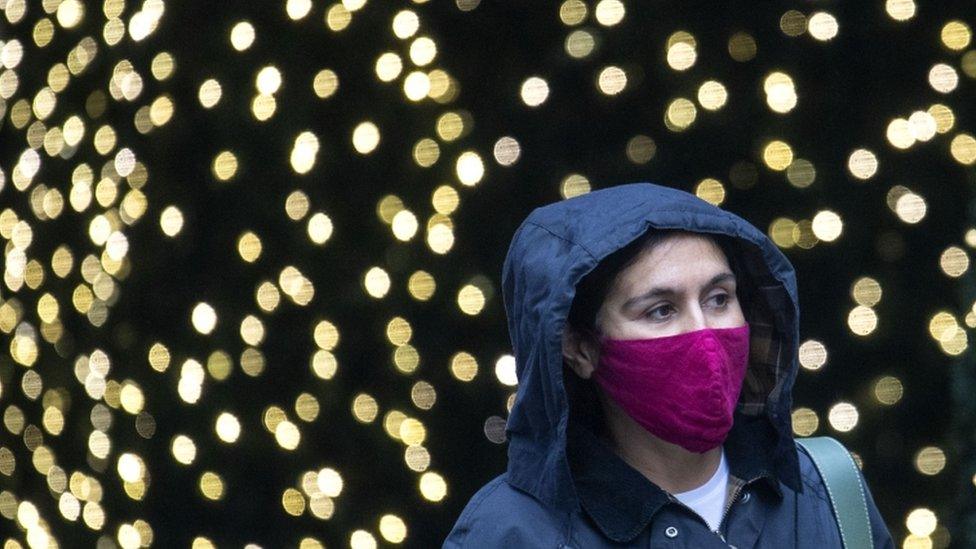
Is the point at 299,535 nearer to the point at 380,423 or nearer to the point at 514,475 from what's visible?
the point at 380,423

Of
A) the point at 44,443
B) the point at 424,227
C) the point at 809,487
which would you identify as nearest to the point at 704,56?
the point at 424,227

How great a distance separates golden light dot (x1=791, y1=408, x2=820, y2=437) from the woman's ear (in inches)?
56.3

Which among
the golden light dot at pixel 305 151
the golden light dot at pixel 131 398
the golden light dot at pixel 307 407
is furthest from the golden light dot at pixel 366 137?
the golden light dot at pixel 131 398

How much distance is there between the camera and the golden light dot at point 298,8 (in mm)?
3846

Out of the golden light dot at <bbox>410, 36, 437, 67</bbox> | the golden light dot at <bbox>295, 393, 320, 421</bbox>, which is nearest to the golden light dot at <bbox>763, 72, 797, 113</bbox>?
the golden light dot at <bbox>410, 36, 437, 67</bbox>

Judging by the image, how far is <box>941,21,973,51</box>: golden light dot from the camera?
11.4ft

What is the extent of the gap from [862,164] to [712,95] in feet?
1.30

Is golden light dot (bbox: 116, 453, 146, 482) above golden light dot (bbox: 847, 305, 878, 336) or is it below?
above

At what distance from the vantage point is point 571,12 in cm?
367

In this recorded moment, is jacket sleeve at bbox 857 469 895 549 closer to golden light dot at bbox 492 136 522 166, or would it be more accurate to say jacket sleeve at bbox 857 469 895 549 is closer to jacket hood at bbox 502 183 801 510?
jacket hood at bbox 502 183 801 510

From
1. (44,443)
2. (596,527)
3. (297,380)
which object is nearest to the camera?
(596,527)

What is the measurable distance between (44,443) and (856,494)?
2.59m

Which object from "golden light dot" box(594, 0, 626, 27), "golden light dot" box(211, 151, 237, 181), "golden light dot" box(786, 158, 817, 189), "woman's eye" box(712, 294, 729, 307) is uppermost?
"golden light dot" box(211, 151, 237, 181)

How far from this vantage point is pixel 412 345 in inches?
149
